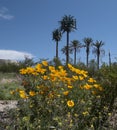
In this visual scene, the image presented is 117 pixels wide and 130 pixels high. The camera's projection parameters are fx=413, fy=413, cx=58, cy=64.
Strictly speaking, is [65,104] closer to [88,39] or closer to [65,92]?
[65,92]

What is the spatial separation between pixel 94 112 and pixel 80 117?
551mm

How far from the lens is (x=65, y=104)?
6.66 m

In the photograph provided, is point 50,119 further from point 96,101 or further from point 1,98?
point 1,98

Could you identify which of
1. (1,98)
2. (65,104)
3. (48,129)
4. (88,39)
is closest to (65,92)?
(65,104)

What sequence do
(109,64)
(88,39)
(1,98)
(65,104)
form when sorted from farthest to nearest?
(88,39) → (1,98) → (109,64) → (65,104)

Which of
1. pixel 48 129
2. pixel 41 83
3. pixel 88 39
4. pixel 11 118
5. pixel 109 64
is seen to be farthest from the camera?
pixel 88 39

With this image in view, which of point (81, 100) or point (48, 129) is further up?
point (81, 100)

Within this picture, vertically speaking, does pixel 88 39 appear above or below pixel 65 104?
above

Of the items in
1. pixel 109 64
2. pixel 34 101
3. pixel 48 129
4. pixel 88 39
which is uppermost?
pixel 88 39

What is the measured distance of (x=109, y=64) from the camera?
7980mm

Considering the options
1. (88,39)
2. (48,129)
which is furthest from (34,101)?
(88,39)

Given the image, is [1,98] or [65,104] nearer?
[65,104]

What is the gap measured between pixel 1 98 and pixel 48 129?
29.5ft

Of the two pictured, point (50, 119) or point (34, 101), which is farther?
point (34, 101)
